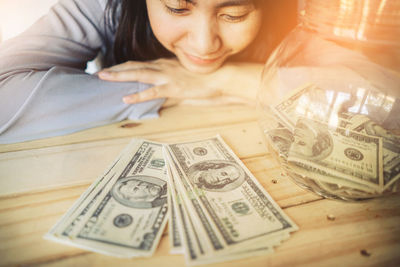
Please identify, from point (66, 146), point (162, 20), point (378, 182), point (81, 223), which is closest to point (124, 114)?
point (66, 146)

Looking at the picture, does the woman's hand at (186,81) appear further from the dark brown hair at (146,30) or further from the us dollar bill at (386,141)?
the us dollar bill at (386,141)

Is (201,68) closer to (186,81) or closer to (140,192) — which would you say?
(186,81)

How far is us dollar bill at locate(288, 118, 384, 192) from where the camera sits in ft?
1.55

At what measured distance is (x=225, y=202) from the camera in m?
0.50

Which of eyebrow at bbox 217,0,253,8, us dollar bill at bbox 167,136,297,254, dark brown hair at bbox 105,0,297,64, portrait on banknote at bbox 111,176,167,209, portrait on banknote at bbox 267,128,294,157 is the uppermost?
eyebrow at bbox 217,0,253,8

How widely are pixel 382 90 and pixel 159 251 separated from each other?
22.3 inches

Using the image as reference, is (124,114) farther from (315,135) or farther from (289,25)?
(289,25)

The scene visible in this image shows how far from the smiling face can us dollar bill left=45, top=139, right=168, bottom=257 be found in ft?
1.53

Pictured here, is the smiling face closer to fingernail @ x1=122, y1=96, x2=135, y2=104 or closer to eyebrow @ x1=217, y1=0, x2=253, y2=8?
eyebrow @ x1=217, y1=0, x2=253, y2=8

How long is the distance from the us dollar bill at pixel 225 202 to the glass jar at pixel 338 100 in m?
0.10

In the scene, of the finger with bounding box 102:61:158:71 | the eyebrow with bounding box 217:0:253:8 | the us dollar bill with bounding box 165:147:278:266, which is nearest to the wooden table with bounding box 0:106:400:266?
the us dollar bill with bounding box 165:147:278:266

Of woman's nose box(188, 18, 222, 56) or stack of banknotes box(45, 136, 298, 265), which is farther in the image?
woman's nose box(188, 18, 222, 56)

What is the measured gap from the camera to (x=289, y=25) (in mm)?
1184

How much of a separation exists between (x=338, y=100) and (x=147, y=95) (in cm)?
58
